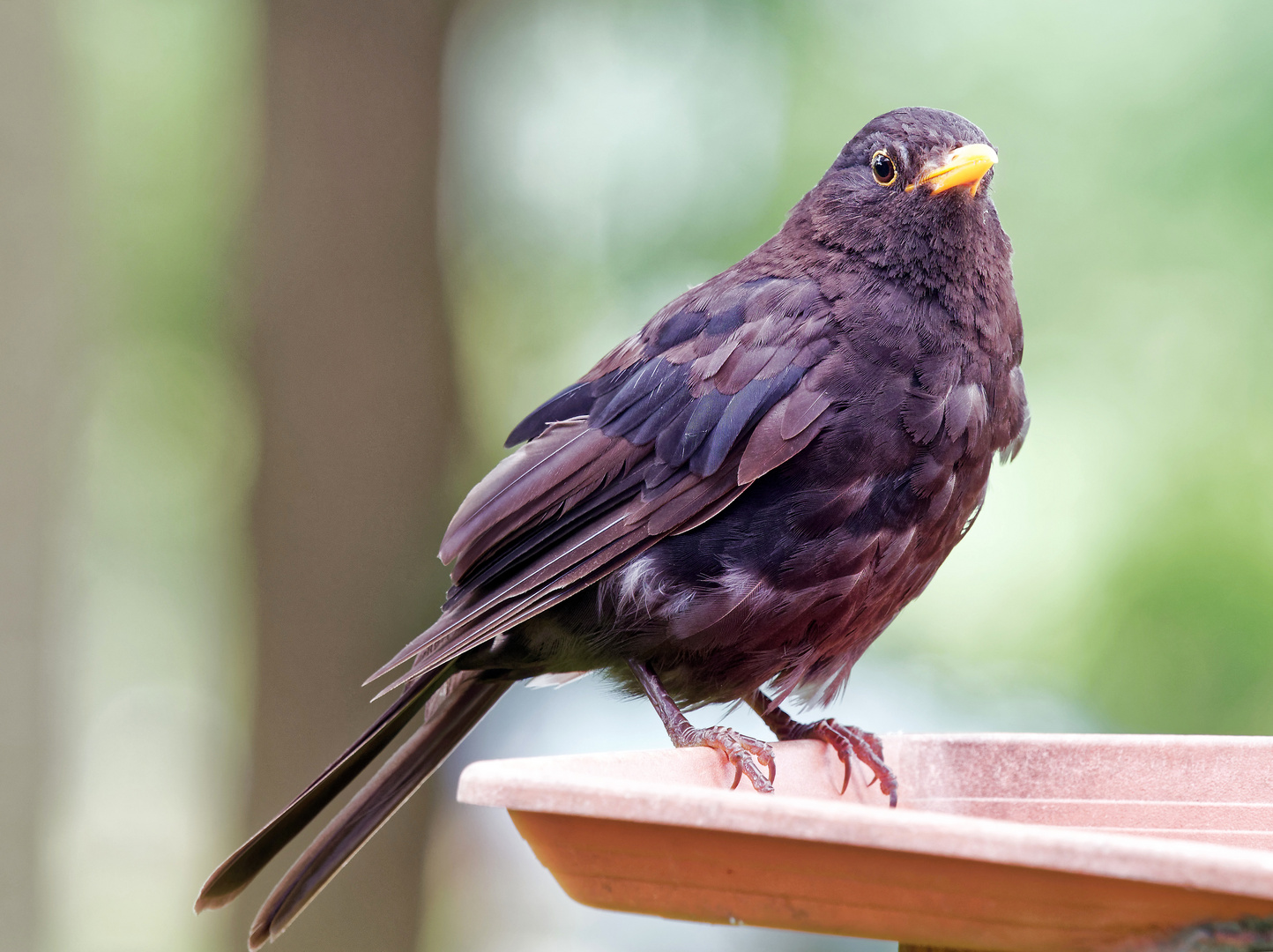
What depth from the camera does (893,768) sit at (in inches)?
96.1

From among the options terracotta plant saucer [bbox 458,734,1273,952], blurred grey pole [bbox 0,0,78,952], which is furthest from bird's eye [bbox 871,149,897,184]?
blurred grey pole [bbox 0,0,78,952]

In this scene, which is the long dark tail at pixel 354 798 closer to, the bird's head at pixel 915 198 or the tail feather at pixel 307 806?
the tail feather at pixel 307 806

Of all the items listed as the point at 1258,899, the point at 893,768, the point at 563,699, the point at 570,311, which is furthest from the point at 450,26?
the point at 1258,899

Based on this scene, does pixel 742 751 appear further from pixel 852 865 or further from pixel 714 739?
pixel 852 865

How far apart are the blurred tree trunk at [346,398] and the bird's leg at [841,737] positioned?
193 cm

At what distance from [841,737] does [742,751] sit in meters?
0.47

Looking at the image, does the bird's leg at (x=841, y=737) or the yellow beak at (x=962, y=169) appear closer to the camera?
the bird's leg at (x=841, y=737)

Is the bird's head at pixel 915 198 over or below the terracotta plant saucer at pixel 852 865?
over

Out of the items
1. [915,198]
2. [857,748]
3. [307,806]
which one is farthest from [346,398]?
[857,748]

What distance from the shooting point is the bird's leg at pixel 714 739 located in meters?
2.34

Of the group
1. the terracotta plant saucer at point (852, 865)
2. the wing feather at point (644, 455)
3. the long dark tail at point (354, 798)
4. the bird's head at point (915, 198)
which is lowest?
the long dark tail at point (354, 798)

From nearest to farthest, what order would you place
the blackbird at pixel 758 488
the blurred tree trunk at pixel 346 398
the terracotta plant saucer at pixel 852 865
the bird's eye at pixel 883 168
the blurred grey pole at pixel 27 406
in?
the terracotta plant saucer at pixel 852 865
the blackbird at pixel 758 488
the bird's eye at pixel 883 168
the blurred grey pole at pixel 27 406
the blurred tree trunk at pixel 346 398

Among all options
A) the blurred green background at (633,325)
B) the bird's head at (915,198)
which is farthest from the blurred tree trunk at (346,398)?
the bird's head at (915,198)

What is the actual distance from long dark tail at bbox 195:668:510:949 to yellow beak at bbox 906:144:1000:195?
1.59 meters
